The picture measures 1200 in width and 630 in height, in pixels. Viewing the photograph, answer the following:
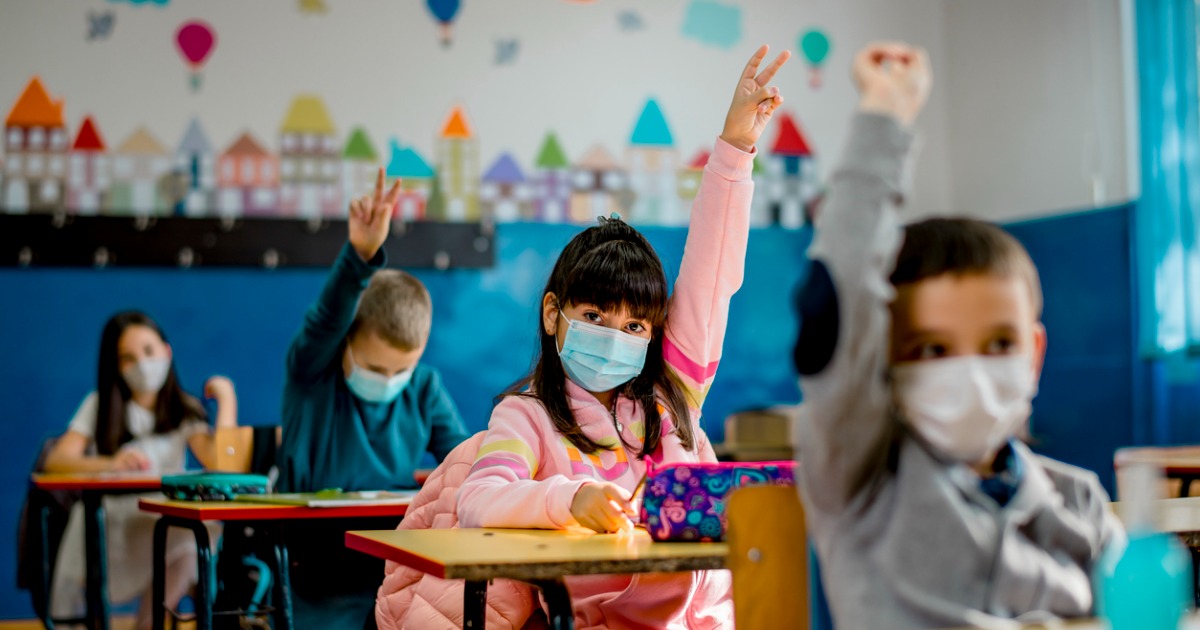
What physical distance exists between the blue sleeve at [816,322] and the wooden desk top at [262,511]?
1596 millimetres

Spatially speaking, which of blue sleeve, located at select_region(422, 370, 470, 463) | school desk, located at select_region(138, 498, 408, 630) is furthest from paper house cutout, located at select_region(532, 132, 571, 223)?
school desk, located at select_region(138, 498, 408, 630)

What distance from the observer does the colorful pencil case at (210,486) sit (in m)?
2.79

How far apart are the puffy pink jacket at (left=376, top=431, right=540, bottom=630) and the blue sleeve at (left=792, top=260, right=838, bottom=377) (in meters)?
0.82

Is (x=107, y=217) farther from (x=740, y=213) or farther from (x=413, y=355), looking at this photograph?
(x=740, y=213)

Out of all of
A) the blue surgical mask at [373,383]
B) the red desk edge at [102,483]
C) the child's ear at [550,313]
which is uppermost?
the child's ear at [550,313]

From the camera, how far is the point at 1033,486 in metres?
1.12

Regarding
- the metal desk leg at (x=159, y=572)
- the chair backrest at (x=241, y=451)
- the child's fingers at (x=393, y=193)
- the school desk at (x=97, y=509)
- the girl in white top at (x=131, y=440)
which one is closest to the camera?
the child's fingers at (x=393, y=193)

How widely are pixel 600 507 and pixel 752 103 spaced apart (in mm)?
697

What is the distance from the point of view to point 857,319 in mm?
1062

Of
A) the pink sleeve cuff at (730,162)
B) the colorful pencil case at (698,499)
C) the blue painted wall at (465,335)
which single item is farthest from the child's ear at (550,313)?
the blue painted wall at (465,335)

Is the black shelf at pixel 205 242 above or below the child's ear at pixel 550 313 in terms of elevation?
above

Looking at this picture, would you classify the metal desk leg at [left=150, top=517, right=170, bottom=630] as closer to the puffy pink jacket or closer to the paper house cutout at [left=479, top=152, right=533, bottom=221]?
the puffy pink jacket

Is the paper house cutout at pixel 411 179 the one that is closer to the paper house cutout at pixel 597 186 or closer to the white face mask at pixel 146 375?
the paper house cutout at pixel 597 186

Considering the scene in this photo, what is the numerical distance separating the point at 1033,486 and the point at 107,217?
16.1 ft
